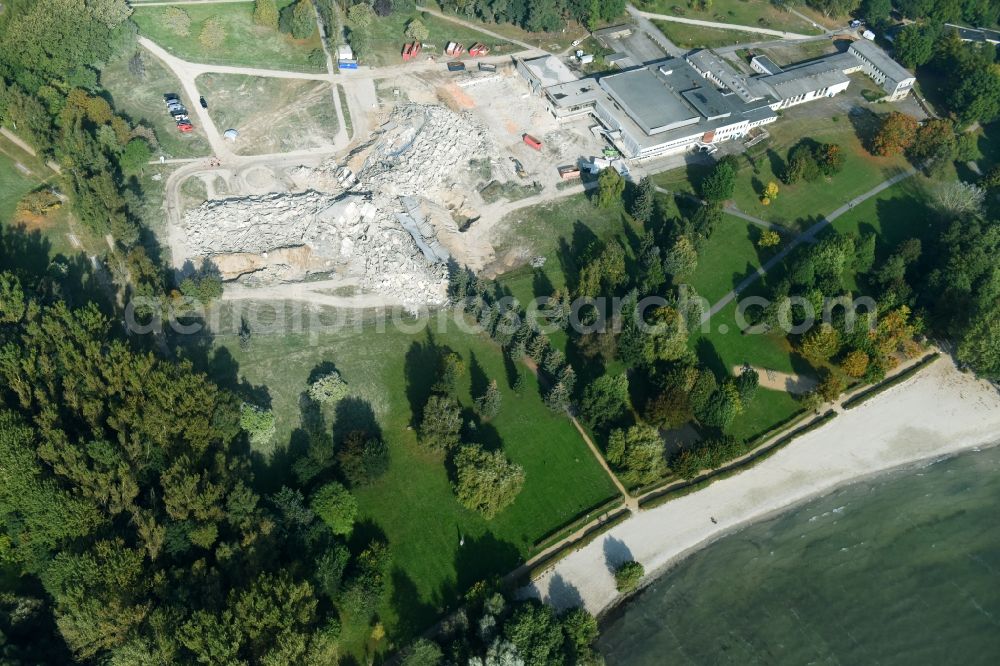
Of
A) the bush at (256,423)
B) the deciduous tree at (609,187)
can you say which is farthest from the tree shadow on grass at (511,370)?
the deciduous tree at (609,187)

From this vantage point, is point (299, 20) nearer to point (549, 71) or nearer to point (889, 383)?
point (549, 71)

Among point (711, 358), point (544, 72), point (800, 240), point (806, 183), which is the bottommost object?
point (711, 358)

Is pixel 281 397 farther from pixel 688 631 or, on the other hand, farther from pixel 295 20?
pixel 295 20

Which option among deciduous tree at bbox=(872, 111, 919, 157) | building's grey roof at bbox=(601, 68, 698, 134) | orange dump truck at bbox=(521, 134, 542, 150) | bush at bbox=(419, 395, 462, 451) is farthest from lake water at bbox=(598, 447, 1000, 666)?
orange dump truck at bbox=(521, 134, 542, 150)

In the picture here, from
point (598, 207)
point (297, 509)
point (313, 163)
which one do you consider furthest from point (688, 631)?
point (313, 163)

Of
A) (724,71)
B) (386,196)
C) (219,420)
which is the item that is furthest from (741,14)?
(219,420)

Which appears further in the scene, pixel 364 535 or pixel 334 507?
pixel 364 535

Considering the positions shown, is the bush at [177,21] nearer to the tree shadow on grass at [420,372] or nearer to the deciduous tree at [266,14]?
the deciduous tree at [266,14]

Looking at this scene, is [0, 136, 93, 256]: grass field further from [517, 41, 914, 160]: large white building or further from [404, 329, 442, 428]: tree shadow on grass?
[517, 41, 914, 160]: large white building
